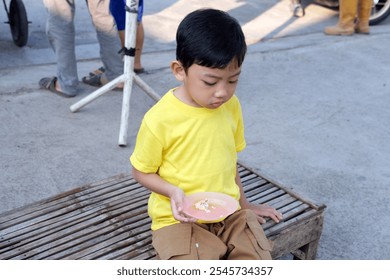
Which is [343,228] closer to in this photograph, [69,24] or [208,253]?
[208,253]

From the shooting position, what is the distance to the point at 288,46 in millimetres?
5094

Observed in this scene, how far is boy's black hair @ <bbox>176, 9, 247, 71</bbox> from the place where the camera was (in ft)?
5.14

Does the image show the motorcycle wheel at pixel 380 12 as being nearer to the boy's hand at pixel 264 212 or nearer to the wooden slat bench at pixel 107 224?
the wooden slat bench at pixel 107 224

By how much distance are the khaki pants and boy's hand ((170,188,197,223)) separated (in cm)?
11

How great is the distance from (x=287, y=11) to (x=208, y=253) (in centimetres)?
545

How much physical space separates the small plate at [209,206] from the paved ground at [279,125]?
0.83 metres

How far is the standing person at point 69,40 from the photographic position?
3504mm

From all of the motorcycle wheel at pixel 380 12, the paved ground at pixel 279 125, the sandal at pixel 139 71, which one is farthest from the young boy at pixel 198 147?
the motorcycle wheel at pixel 380 12

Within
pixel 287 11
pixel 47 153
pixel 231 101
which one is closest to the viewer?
pixel 231 101

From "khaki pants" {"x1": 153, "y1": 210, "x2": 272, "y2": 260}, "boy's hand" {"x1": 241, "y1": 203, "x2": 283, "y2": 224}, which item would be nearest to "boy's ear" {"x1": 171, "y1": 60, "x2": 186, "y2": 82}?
"khaki pants" {"x1": 153, "y1": 210, "x2": 272, "y2": 260}

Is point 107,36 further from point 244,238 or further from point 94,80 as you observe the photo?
point 244,238

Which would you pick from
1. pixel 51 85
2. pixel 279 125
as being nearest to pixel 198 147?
pixel 279 125

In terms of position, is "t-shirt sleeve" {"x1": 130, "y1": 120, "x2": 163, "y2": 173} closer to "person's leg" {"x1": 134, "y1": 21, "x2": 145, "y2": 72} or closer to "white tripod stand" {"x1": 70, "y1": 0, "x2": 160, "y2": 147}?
"white tripod stand" {"x1": 70, "y1": 0, "x2": 160, "y2": 147}
